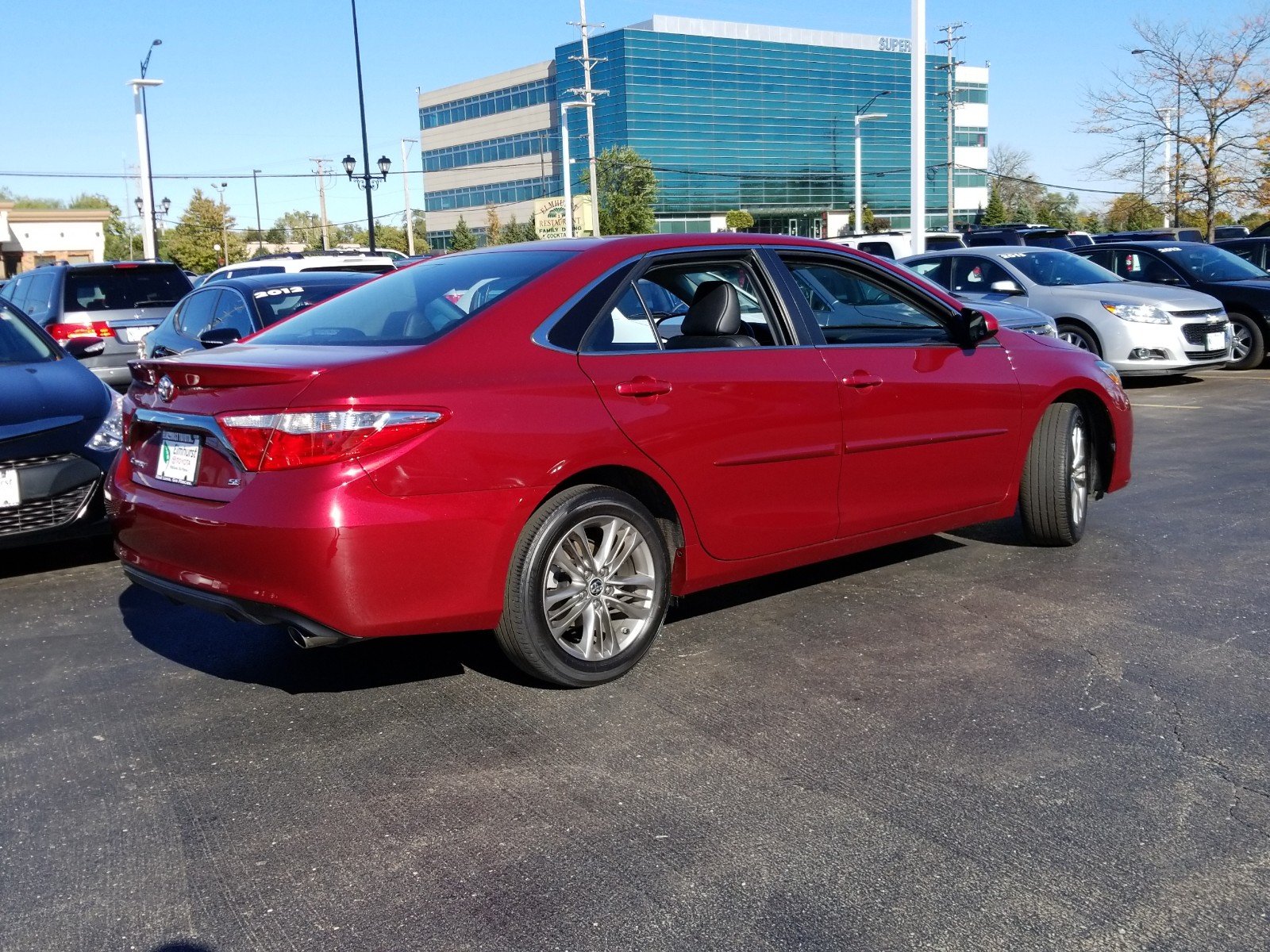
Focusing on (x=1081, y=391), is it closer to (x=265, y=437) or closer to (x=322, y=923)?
(x=265, y=437)

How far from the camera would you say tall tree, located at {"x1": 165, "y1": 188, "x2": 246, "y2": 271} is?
271 feet

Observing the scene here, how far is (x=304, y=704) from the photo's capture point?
438 centimetres

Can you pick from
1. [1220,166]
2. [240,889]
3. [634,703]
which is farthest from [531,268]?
[1220,166]

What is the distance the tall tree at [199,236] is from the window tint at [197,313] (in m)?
76.8

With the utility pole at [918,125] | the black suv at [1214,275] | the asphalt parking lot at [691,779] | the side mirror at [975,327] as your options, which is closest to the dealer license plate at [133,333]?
the asphalt parking lot at [691,779]

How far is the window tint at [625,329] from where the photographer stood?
4488mm

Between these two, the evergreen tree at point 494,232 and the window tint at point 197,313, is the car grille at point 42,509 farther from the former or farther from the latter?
the evergreen tree at point 494,232

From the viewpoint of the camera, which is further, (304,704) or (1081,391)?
(1081,391)

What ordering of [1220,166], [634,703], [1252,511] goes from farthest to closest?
[1220,166] → [1252,511] → [634,703]

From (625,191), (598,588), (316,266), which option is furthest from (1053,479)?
(625,191)

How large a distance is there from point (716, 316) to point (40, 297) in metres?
11.3

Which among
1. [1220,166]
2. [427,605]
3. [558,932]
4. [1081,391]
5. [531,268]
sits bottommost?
[558,932]

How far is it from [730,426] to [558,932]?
232 centimetres

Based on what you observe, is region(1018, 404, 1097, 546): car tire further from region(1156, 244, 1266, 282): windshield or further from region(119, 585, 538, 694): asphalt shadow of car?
region(1156, 244, 1266, 282): windshield
